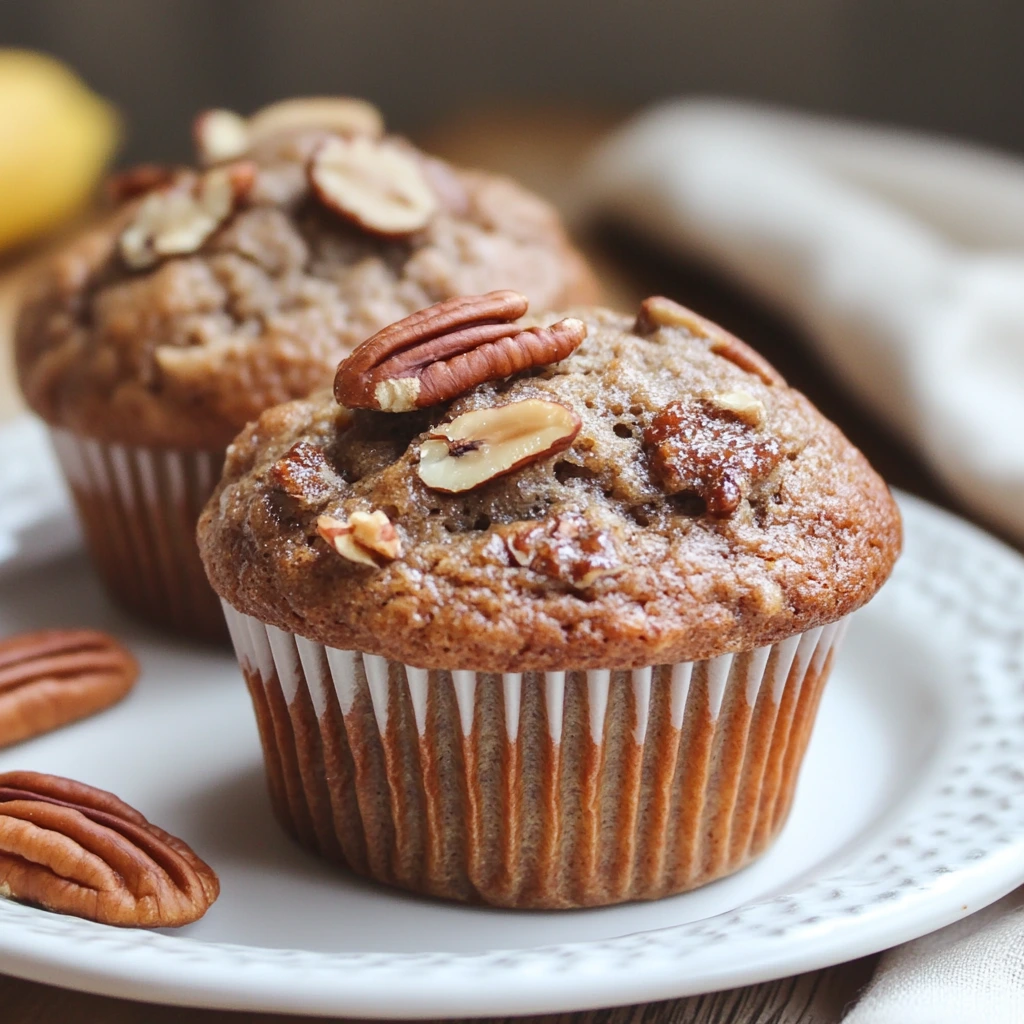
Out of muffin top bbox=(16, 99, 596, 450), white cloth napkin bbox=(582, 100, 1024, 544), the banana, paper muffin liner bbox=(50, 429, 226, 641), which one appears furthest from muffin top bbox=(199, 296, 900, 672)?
the banana

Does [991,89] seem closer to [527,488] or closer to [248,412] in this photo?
[248,412]

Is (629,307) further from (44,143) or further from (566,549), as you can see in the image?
(566,549)

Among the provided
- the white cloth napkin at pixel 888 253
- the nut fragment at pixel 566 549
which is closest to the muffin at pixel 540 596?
the nut fragment at pixel 566 549

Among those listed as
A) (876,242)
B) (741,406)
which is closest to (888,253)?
(876,242)

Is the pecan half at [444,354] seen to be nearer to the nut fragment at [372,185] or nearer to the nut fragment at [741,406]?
the nut fragment at [741,406]

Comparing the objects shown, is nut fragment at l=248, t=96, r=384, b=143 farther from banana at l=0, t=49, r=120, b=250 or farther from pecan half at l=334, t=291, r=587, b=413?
banana at l=0, t=49, r=120, b=250

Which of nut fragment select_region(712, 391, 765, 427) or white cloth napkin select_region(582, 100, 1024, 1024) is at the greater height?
nut fragment select_region(712, 391, 765, 427)

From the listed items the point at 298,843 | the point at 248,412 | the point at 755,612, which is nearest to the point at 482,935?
the point at 298,843
